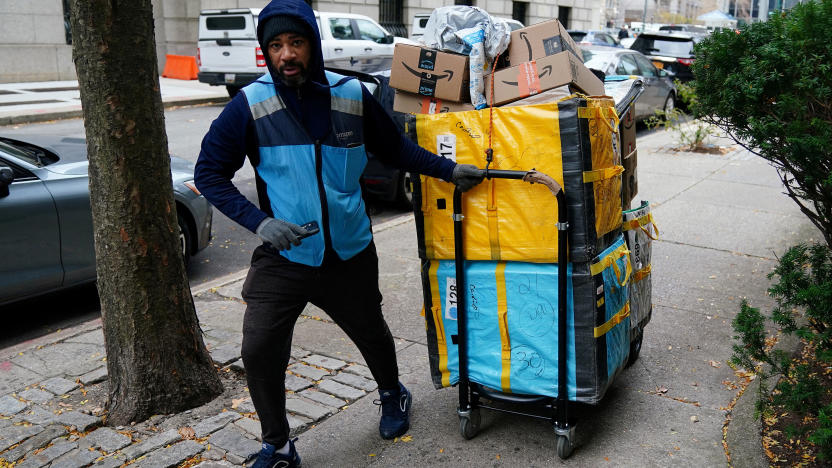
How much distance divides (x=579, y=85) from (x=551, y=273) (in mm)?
869

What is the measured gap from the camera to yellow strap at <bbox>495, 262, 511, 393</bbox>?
11.3 feet

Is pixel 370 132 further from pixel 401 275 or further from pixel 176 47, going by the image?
pixel 176 47

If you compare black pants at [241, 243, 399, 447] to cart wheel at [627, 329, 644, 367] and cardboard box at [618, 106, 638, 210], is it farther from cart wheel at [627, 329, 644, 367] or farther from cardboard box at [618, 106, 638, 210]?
cart wheel at [627, 329, 644, 367]

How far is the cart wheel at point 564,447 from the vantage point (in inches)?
134

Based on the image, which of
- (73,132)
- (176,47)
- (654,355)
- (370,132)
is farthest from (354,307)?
(176,47)

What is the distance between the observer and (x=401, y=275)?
20.4 ft

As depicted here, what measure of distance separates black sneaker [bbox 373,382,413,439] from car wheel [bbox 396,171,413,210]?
493cm

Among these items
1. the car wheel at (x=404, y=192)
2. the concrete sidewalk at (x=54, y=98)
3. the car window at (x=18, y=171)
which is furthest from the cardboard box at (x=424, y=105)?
the concrete sidewalk at (x=54, y=98)

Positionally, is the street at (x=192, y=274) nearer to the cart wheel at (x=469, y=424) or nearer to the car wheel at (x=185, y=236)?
the car wheel at (x=185, y=236)

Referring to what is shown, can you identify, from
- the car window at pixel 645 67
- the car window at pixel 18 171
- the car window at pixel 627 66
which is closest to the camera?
the car window at pixel 18 171

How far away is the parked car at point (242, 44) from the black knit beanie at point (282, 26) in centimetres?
1394

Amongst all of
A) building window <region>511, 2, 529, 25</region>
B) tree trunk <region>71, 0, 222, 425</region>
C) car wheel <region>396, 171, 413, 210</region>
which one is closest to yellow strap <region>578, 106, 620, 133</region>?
tree trunk <region>71, 0, 222, 425</region>

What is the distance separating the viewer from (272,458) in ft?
11.1

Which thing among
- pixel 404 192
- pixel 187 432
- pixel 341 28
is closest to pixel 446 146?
pixel 187 432
